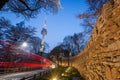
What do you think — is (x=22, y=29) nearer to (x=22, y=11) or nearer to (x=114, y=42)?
(x=22, y=11)

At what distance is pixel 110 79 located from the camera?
3.78 m

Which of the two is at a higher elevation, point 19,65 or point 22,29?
point 22,29

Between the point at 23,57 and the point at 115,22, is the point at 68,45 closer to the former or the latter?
the point at 23,57

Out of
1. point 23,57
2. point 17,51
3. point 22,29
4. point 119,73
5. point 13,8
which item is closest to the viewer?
point 119,73

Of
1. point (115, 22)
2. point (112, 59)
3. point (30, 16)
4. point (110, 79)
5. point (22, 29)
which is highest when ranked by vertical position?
point (22, 29)

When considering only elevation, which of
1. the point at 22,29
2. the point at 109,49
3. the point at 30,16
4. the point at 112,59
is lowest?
the point at 112,59

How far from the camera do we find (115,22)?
3.82m

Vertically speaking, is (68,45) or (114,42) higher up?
(68,45)

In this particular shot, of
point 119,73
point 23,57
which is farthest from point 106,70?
point 23,57

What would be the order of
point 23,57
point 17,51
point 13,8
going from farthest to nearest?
point 23,57 < point 17,51 < point 13,8

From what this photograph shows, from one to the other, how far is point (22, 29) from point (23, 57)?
1246 centimetres

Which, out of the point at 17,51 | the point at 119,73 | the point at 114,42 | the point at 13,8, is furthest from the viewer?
the point at 17,51

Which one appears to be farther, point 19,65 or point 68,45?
point 68,45

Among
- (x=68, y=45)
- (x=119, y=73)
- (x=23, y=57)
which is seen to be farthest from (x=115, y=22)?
(x=68, y=45)
